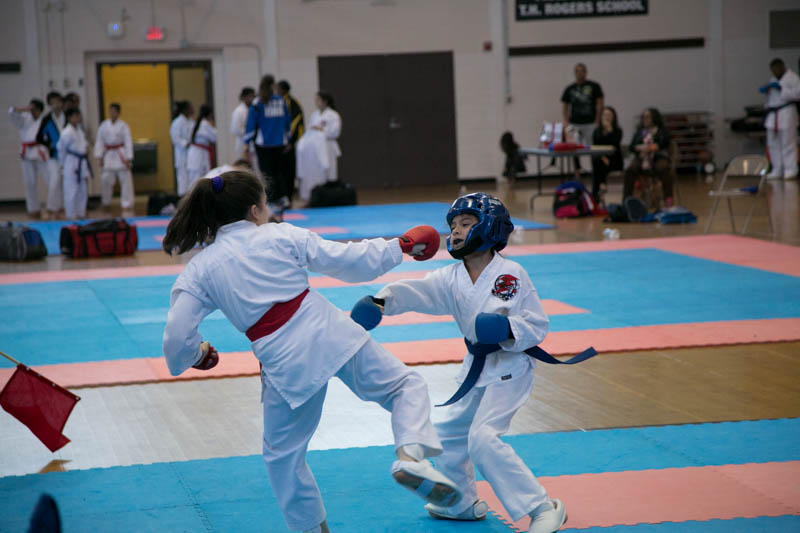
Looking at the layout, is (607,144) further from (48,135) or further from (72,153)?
(48,135)

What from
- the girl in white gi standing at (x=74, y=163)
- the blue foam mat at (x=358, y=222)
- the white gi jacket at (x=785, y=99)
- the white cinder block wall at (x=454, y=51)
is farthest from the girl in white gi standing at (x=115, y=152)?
the white gi jacket at (x=785, y=99)

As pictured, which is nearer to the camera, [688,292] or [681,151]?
[688,292]

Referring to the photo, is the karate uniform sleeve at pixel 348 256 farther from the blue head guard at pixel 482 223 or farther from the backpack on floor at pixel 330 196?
the backpack on floor at pixel 330 196

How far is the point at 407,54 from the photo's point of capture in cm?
1966

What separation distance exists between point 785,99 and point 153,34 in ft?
37.9

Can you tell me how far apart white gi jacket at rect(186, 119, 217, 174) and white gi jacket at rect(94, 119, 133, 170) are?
123cm

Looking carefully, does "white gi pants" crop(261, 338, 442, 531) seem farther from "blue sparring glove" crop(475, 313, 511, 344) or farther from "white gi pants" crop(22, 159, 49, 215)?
"white gi pants" crop(22, 159, 49, 215)

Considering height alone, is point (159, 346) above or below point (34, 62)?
below

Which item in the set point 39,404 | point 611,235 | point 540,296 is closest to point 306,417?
A: point 39,404

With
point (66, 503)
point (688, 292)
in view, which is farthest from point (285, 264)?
point (688, 292)

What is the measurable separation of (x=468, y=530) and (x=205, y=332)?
3.95 meters

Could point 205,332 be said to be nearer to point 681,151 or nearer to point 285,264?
point 285,264

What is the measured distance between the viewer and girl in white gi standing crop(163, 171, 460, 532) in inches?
114

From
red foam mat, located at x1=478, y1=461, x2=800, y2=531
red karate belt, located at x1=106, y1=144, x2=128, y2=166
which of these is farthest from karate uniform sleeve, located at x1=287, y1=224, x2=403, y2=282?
red karate belt, located at x1=106, y1=144, x2=128, y2=166
